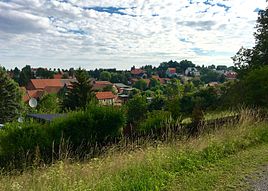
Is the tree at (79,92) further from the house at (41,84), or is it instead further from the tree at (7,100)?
the house at (41,84)

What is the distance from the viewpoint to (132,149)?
5.80m

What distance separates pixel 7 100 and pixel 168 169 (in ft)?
113

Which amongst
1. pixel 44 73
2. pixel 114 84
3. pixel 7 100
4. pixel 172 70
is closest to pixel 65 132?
pixel 7 100

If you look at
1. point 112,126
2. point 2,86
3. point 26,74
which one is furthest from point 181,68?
point 112,126

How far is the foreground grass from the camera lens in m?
3.89

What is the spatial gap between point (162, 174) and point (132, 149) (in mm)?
1647

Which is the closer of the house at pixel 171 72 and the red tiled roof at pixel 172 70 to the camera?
the house at pixel 171 72

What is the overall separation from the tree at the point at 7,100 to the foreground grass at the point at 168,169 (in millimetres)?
31987

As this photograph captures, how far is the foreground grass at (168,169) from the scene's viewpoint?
3.89 meters

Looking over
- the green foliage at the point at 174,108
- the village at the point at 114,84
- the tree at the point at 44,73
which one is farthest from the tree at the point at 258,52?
the tree at the point at 44,73

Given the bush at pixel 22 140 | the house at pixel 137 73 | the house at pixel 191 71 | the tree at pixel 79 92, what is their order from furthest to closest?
1. the house at pixel 137 73
2. the house at pixel 191 71
3. the tree at pixel 79 92
4. the bush at pixel 22 140

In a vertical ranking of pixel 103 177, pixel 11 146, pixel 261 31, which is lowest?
pixel 11 146

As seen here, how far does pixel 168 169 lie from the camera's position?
4547 millimetres

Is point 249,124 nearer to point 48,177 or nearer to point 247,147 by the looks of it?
point 247,147
